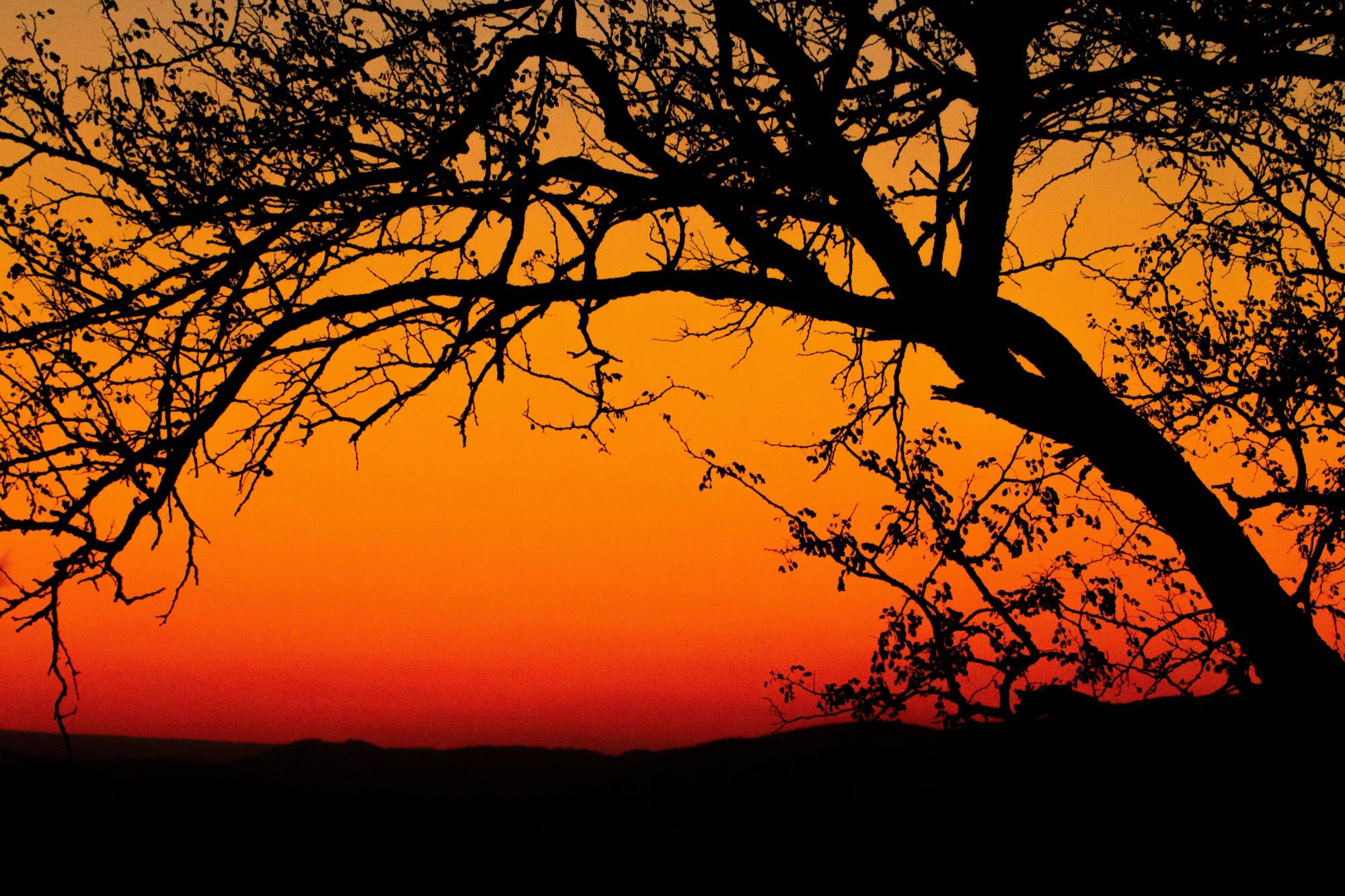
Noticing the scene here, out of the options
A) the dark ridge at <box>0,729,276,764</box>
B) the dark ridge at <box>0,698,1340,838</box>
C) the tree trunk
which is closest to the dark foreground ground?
the dark ridge at <box>0,698,1340,838</box>

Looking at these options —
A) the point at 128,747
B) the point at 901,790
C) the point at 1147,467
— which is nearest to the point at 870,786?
the point at 901,790

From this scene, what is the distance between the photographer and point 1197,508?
23.1ft

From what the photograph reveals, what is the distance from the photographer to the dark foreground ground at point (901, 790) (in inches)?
306

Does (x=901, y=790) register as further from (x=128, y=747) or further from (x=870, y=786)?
(x=128, y=747)

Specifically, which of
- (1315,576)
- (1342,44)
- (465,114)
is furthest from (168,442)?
(1315,576)

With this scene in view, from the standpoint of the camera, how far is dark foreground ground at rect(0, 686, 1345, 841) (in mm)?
7781

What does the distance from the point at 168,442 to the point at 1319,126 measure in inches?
425

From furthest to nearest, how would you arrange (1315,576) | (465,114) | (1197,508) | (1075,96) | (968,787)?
(1315,576)
(968,787)
(465,114)
(1075,96)
(1197,508)

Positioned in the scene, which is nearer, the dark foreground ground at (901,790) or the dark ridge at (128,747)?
the dark foreground ground at (901,790)

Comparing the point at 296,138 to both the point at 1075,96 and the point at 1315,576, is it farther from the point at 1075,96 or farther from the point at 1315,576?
the point at 1315,576

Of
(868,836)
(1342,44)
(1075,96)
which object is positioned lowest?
(868,836)

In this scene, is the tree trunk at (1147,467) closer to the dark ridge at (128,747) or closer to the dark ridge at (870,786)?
the dark ridge at (870,786)

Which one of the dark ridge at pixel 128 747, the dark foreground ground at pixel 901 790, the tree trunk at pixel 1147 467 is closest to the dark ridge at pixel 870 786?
the dark foreground ground at pixel 901 790

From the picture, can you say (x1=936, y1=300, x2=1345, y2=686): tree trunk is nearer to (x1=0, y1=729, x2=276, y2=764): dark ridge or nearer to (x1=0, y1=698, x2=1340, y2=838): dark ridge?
(x1=0, y1=698, x2=1340, y2=838): dark ridge
